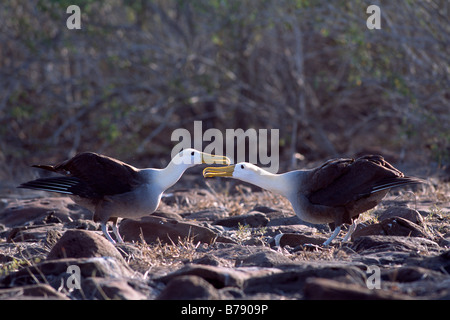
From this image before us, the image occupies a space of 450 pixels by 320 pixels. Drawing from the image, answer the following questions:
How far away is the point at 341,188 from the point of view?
207 inches

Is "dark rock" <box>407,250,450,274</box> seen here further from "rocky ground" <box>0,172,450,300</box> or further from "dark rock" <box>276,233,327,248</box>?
"dark rock" <box>276,233,327,248</box>

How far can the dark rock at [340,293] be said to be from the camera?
3.32m

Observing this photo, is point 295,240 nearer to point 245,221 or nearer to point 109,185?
point 245,221

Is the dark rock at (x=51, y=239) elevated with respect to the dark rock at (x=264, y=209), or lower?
elevated

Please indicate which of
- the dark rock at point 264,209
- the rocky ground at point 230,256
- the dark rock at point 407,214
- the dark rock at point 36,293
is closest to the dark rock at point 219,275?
the rocky ground at point 230,256

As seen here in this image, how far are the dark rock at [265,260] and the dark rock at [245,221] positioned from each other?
1.56m

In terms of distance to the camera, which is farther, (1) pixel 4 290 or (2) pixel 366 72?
(2) pixel 366 72

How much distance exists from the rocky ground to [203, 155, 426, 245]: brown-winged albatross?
202mm

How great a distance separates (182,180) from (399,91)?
11.5 feet

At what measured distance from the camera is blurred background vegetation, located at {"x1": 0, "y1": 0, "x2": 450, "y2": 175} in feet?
32.7

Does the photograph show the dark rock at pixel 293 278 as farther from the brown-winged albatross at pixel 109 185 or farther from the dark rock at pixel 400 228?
the brown-winged albatross at pixel 109 185

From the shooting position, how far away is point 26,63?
36.7 ft
